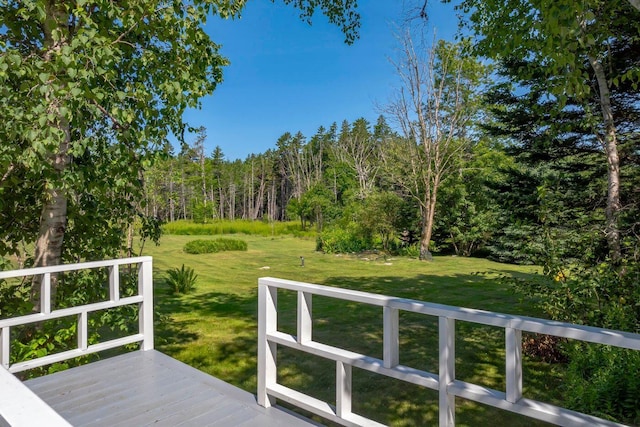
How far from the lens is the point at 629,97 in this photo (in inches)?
289

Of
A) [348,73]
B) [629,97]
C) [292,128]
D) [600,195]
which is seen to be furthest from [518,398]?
[292,128]

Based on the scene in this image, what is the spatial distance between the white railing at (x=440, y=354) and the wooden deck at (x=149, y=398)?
0.17 m

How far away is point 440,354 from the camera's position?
5.74ft

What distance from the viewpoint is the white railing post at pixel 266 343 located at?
2453 millimetres

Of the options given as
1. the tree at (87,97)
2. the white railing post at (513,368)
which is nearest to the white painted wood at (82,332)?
the tree at (87,97)

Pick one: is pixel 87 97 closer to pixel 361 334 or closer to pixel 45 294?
pixel 45 294

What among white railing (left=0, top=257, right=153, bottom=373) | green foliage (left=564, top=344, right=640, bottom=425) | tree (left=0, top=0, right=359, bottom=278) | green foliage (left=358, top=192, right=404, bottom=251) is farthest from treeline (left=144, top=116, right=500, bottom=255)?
green foliage (left=564, top=344, right=640, bottom=425)

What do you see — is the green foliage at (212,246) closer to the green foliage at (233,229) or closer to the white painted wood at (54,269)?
the green foliage at (233,229)

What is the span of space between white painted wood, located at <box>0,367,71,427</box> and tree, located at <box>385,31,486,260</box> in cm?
1519

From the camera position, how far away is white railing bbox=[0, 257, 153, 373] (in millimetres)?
2816

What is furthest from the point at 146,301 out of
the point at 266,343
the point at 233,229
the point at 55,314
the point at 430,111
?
the point at 233,229

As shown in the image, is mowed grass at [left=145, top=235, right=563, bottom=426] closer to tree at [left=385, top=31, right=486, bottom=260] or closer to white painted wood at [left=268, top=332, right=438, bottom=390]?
white painted wood at [left=268, top=332, right=438, bottom=390]

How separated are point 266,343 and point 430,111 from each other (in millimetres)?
14614

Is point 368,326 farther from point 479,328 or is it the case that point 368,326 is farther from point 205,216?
point 205,216
